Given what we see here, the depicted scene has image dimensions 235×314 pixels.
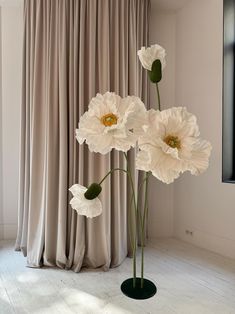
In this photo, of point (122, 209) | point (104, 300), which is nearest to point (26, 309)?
point (104, 300)

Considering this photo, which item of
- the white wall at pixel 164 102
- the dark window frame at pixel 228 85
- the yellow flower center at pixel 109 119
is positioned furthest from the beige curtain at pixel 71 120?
the yellow flower center at pixel 109 119

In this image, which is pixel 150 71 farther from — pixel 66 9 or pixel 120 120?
pixel 66 9

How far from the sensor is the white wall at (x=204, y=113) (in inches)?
103

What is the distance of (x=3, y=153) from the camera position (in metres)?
3.06

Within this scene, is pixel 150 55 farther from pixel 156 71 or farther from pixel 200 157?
pixel 200 157

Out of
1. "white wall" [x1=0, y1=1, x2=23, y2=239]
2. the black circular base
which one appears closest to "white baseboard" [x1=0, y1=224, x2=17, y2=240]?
"white wall" [x1=0, y1=1, x2=23, y2=239]

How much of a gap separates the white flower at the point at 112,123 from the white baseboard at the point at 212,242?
89.9 inches

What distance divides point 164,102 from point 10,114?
5.85 ft

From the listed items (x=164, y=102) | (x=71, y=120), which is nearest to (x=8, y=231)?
(x=71, y=120)

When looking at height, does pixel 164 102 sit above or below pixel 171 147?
above

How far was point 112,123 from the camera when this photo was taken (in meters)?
0.66

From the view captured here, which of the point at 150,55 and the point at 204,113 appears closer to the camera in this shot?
the point at 150,55

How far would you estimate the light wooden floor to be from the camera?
5.44 feet

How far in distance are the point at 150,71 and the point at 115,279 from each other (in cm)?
179
